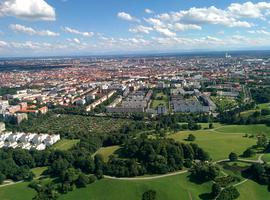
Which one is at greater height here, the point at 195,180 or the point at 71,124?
the point at 195,180

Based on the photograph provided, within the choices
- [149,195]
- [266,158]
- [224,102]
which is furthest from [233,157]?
[224,102]

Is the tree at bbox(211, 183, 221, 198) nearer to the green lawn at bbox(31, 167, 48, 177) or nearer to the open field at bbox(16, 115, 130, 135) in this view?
the green lawn at bbox(31, 167, 48, 177)

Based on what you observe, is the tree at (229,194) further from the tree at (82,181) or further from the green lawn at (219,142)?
the tree at (82,181)

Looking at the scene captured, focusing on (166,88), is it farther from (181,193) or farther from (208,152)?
(181,193)

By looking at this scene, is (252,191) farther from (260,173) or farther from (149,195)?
(149,195)

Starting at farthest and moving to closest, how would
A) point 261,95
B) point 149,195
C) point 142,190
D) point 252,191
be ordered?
point 261,95
point 142,190
point 252,191
point 149,195

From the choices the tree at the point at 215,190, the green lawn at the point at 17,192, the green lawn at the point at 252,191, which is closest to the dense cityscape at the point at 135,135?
the tree at the point at 215,190

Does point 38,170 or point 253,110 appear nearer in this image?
point 38,170
